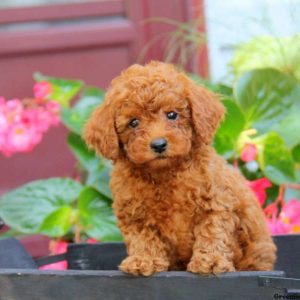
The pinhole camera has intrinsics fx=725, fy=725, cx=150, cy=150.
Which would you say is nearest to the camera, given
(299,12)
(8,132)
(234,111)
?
(234,111)

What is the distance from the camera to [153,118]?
188 cm

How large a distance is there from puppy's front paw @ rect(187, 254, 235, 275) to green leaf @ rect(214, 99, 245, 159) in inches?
38.6

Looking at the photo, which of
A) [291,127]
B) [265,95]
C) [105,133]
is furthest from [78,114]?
[105,133]

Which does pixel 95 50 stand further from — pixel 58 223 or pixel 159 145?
pixel 159 145

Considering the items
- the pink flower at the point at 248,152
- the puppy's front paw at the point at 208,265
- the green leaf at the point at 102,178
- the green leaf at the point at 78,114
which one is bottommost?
the puppy's front paw at the point at 208,265

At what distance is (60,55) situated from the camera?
13.1 feet

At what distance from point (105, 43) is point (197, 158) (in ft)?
6.90

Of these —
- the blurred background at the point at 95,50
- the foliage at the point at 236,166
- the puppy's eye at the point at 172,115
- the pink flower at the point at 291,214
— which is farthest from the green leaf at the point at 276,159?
the puppy's eye at the point at 172,115

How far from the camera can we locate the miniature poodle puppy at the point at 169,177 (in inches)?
73.4

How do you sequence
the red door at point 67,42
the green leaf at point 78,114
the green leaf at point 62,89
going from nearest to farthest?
the green leaf at point 78,114, the green leaf at point 62,89, the red door at point 67,42

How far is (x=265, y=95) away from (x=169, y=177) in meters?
1.06

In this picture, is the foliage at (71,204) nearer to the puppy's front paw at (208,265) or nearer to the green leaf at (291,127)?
the green leaf at (291,127)

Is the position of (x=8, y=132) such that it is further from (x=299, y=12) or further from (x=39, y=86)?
(x=299, y=12)

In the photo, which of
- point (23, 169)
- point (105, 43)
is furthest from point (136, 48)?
point (23, 169)
